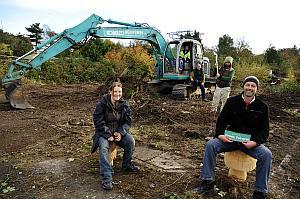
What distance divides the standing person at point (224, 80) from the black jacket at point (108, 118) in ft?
13.5

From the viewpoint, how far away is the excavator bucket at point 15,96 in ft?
30.6

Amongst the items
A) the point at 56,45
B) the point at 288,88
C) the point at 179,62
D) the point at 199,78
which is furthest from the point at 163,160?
the point at 288,88

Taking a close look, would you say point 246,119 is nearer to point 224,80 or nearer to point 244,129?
point 244,129

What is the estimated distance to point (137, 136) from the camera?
22.5 ft

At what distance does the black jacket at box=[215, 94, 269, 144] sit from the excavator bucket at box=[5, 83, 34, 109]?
7.13 metres

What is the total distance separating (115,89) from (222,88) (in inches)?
175

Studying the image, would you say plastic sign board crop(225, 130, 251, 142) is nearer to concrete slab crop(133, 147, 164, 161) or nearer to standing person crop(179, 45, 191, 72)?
concrete slab crop(133, 147, 164, 161)

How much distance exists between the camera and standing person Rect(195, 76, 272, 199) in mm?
3994

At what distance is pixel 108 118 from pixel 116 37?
735 cm

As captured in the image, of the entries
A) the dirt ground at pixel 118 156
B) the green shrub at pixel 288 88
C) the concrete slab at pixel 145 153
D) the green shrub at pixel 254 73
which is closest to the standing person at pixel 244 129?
the dirt ground at pixel 118 156

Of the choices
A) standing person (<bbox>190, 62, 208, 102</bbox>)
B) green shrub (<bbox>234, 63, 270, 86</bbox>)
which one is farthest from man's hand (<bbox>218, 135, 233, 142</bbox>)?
green shrub (<bbox>234, 63, 270, 86</bbox>)

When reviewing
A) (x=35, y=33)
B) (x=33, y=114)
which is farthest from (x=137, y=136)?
(x=35, y=33)

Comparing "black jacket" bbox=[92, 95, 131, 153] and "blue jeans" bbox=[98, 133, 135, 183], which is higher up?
"black jacket" bbox=[92, 95, 131, 153]

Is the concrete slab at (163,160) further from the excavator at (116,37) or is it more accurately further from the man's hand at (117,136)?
the excavator at (116,37)
